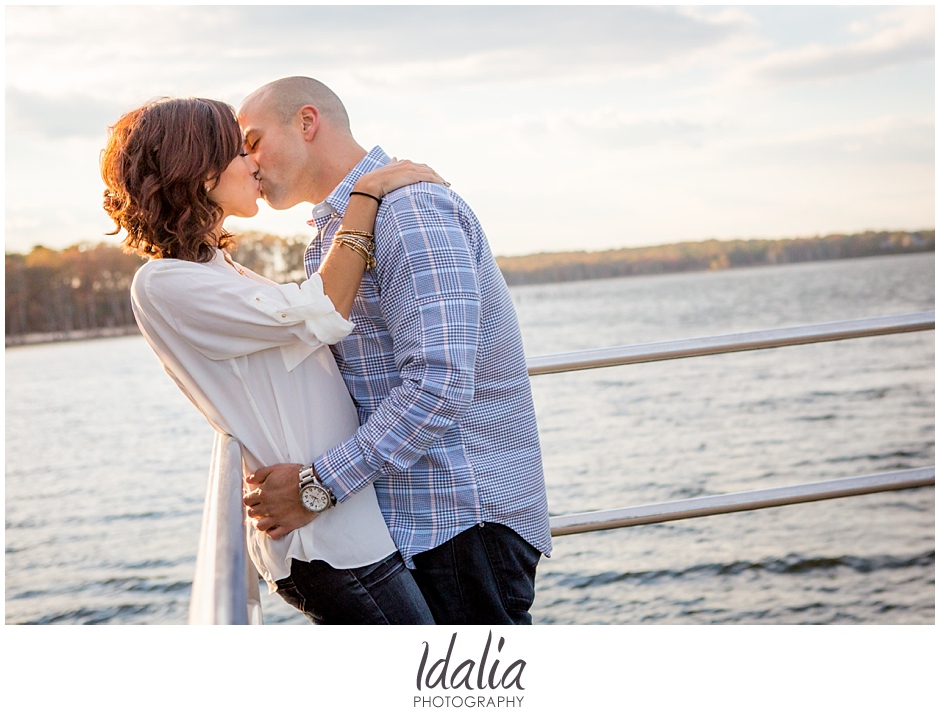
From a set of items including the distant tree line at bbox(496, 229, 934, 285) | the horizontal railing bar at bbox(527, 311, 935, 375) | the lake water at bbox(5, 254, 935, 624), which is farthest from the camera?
the distant tree line at bbox(496, 229, 934, 285)

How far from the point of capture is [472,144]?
1188 inches

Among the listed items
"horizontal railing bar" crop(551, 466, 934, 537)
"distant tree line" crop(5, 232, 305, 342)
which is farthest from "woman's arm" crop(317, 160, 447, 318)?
"distant tree line" crop(5, 232, 305, 342)

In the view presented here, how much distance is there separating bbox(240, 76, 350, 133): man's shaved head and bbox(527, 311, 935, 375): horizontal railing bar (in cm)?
69

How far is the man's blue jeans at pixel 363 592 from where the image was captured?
54.1 inches

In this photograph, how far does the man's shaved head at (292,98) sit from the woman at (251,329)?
0.70 feet

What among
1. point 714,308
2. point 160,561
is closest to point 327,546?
point 160,561

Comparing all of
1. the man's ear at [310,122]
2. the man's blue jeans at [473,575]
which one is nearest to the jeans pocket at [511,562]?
the man's blue jeans at [473,575]

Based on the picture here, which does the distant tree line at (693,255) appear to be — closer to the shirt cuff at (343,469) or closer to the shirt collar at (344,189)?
the shirt collar at (344,189)

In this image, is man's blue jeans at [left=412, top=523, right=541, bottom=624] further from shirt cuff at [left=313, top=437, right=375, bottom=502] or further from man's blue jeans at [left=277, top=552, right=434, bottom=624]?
shirt cuff at [left=313, top=437, right=375, bottom=502]

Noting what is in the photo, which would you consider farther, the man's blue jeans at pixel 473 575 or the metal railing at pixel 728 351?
the metal railing at pixel 728 351

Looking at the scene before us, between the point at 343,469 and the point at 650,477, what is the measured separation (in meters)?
17.9

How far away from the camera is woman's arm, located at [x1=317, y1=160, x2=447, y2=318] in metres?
1.40

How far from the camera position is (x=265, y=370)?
1375 millimetres
